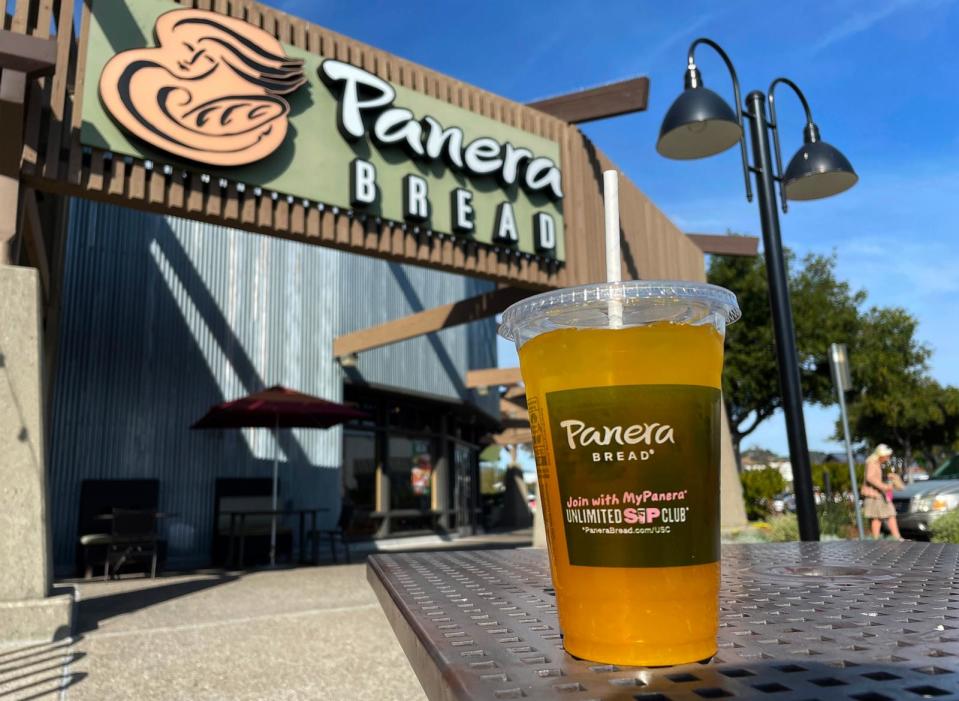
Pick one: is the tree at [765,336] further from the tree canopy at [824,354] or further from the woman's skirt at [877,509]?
the woman's skirt at [877,509]

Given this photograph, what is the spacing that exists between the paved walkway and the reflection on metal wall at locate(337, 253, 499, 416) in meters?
7.14

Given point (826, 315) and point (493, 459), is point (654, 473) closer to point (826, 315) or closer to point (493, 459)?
point (826, 315)

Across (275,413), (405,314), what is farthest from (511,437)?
(275,413)

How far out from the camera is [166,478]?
9.91 metres

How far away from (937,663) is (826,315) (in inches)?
918

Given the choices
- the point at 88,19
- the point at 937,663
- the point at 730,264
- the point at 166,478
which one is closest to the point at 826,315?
the point at 730,264

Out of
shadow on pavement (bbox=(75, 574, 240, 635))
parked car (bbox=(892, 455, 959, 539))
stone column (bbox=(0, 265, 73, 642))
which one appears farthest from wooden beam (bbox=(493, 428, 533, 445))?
stone column (bbox=(0, 265, 73, 642))

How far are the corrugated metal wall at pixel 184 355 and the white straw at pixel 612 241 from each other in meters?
9.97

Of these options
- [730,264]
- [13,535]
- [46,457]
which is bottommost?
[13,535]

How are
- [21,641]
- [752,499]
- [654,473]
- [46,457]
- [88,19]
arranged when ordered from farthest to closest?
[752,499], [88,19], [46,457], [21,641], [654,473]

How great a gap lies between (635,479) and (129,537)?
27.4ft

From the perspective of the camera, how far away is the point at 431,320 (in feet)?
33.1

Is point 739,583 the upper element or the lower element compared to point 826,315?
lower

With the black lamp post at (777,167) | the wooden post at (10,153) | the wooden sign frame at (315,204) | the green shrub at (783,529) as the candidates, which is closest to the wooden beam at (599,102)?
the wooden sign frame at (315,204)
